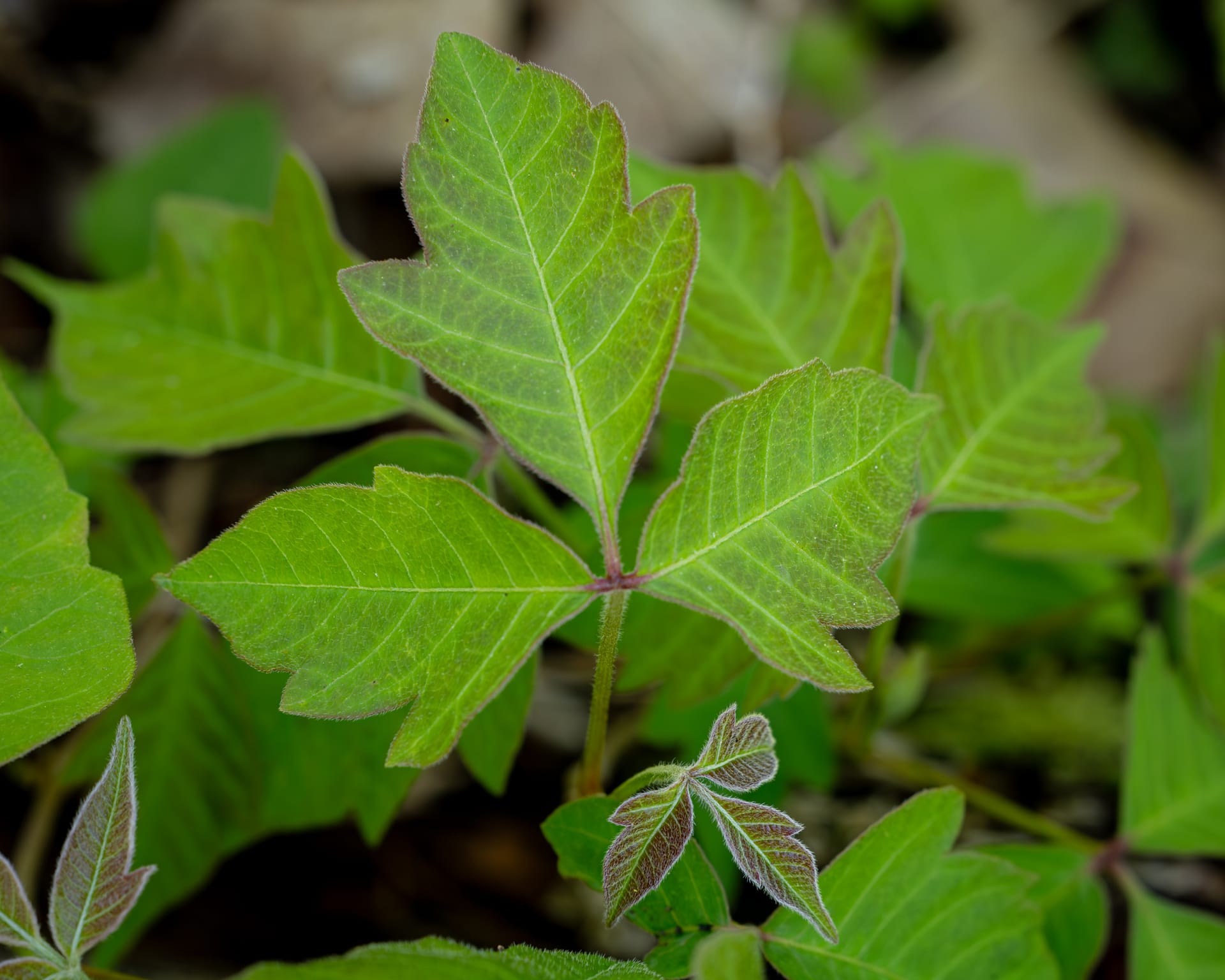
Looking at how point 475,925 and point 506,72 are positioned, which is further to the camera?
point 475,925

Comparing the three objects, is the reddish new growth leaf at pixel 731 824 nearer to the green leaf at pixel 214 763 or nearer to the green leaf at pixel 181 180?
the green leaf at pixel 214 763

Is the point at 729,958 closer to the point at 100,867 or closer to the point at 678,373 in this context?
the point at 100,867

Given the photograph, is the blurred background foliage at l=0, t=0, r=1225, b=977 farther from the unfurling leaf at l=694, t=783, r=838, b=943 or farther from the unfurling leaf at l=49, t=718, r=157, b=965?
the unfurling leaf at l=49, t=718, r=157, b=965

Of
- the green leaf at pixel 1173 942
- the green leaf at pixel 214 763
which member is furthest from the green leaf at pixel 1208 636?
the green leaf at pixel 214 763

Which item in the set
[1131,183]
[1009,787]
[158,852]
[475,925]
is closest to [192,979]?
[475,925]

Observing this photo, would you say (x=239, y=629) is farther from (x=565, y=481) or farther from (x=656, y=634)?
(x=656, y=634)

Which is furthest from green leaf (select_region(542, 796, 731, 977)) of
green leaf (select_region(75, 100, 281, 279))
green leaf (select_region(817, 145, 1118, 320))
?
green leaf (select_region(75, 100, 281, 279))
